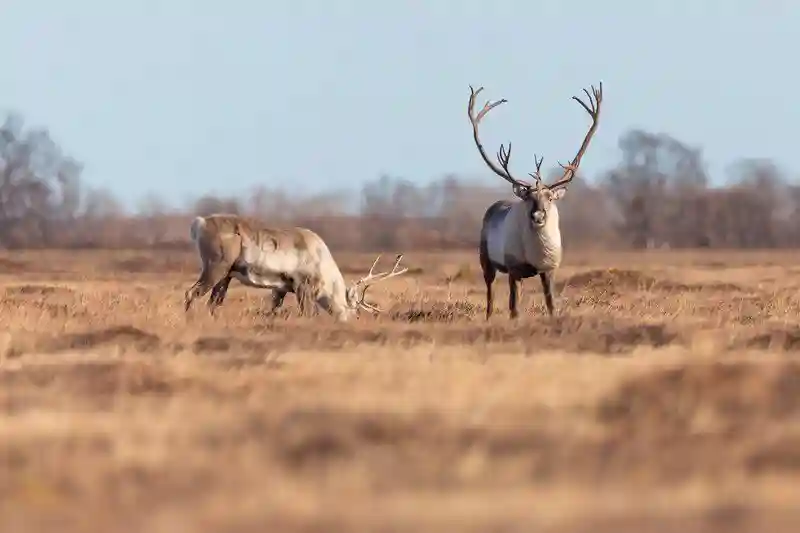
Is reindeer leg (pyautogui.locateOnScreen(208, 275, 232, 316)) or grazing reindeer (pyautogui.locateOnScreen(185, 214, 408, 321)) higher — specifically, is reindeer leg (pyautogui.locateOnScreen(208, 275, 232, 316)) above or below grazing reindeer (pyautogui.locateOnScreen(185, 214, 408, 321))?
below

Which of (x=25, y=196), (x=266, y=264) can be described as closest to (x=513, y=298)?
(x=266, y=264)

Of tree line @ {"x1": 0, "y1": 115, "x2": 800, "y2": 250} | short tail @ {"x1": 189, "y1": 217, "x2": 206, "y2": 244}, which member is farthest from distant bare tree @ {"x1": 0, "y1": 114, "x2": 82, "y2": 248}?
short tail @ {"x1": 189, "y1": 217, "x2": 206, "y2": 244}

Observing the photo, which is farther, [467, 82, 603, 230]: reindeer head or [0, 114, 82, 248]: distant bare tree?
[0, 114, 82, 248]: distant bare tree

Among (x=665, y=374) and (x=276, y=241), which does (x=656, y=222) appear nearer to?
(x=276, y=241)


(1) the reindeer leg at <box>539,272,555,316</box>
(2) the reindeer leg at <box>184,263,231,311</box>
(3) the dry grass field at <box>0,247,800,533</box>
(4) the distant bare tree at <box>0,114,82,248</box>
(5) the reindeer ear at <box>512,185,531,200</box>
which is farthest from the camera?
(4) the distant bare tree at <box>0,114,82,248</box>

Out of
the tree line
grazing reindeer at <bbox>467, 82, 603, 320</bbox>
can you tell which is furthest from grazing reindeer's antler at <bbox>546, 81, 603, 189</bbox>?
the tree line

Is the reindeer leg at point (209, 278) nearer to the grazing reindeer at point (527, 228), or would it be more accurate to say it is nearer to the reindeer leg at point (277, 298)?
the reindeer leg at point (277, 298)

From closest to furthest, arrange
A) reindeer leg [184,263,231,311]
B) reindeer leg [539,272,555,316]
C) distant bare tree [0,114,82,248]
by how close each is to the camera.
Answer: reindeer leg [539,272,555,316], reindeer leg [184,263,231,311], distant bare tree [0,114,82,248]

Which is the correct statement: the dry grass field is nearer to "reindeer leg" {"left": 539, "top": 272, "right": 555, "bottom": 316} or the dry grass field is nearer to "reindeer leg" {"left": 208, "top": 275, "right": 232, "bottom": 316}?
"reindeer leg" {"left": 539, "top": 272, "right": 555, "bottom": 316}

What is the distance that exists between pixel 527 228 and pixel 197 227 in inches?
170

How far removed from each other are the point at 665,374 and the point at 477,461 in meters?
3.27

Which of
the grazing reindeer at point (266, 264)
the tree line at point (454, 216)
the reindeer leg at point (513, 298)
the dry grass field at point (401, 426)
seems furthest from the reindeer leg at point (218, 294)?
the tree line at point (454, 216)

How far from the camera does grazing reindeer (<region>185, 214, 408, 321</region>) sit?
18.2 metres

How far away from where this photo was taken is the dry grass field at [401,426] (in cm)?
593
